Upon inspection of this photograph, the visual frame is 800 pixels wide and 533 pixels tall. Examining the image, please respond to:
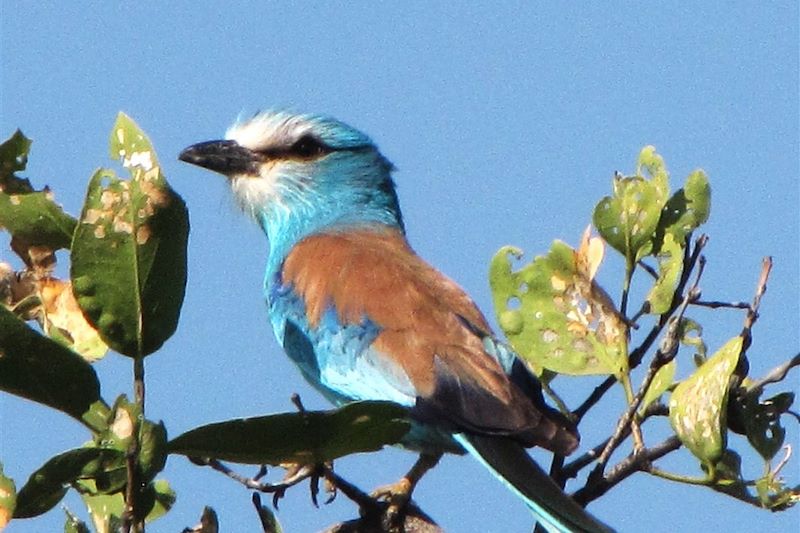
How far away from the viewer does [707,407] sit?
2738 mm

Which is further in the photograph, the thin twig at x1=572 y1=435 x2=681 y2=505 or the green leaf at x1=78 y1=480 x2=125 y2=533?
the green leaf at x1=78 y1=480 x2=125 y2=533

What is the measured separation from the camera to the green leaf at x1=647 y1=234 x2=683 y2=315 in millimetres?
3133

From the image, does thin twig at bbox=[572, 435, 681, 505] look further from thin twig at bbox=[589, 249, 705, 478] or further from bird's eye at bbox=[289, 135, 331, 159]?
bird's eye at bbox=[289, 135, 331, 159]

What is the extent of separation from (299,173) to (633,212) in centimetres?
288

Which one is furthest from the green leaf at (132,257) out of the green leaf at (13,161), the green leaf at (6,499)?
the green leaf at (13,161)

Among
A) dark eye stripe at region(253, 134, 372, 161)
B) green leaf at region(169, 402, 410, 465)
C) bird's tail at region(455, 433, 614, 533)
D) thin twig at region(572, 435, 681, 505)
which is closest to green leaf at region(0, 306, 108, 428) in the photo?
green leaf at region(169, 402, 410, 465)

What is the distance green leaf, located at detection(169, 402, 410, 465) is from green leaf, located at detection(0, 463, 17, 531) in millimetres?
273

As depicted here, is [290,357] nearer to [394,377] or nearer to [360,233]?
[394,377]

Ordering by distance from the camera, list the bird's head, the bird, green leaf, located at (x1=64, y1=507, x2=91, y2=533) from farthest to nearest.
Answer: the bird's head, the bird, green leaf, located at (x1=64, y1=507, x2=91, y2=533)

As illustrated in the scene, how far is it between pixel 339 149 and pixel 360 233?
2.10 feet

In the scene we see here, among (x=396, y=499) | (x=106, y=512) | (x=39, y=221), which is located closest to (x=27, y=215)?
(x=39, y=221)

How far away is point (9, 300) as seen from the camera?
2.97 m

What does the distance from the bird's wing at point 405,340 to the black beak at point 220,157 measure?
0.70 m

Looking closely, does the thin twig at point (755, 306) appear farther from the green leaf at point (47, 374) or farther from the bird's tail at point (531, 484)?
the green leaf at point (47, 374)
